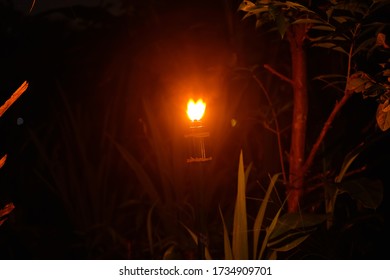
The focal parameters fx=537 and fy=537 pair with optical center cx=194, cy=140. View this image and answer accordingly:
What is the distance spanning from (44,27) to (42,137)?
95cm

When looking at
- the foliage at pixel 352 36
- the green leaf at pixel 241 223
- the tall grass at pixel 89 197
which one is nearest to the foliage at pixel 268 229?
the green leaf at pixel 241 223

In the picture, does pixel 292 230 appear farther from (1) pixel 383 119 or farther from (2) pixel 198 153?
(1) pixel 383 119

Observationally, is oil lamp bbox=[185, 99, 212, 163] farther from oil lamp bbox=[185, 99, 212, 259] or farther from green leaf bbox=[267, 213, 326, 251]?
green leaf bbox=[267, 213, 326, 251]

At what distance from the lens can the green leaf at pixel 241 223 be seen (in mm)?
1733

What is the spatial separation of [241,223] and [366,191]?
405 millimetres

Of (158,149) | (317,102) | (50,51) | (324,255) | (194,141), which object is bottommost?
(324,255)

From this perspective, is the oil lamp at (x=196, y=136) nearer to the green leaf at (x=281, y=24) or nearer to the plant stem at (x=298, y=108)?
the plant stem at (x=298, y=108)

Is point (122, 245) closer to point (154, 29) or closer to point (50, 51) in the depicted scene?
point (154, 29)

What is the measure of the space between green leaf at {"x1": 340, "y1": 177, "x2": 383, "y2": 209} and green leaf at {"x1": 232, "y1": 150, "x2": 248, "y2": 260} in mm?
312

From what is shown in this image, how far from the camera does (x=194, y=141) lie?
1766mm

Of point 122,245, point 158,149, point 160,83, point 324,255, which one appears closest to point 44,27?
point 160,83

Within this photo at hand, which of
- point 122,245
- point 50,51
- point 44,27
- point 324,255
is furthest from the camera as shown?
point 44,27

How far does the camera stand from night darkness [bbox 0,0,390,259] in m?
2.24

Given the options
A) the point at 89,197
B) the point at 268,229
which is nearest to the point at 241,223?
the point at 268,229
